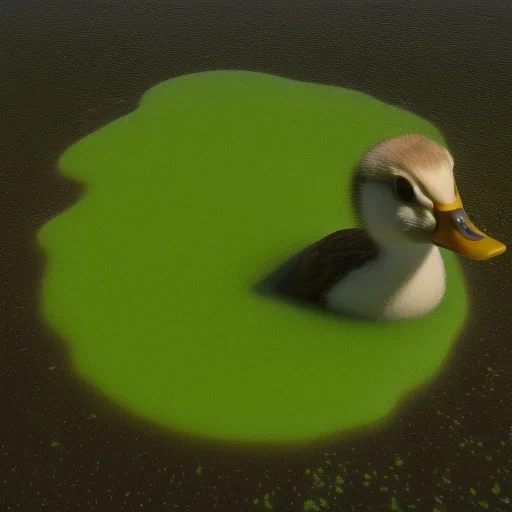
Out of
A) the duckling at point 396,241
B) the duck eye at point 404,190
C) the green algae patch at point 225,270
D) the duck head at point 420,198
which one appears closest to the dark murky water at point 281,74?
the green algae patch at point 225,270

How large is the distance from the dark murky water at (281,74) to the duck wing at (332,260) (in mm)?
356

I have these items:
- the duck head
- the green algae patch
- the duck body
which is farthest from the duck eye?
the green algae patch

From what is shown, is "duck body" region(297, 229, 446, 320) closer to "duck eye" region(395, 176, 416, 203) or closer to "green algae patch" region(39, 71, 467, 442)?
"green algae patch" region(39, 71, 467, 442)

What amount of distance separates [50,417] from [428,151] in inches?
44.3

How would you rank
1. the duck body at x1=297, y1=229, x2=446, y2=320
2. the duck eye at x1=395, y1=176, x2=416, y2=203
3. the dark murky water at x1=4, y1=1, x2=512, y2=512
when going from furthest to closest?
the duck body at x1=297, y1=229, x2=446, y2=320 < the duck eye at x1=395, y1=176, x2=416, y2=203 < the dark murky water at x1=4, y1=1, x2=512, y2=512

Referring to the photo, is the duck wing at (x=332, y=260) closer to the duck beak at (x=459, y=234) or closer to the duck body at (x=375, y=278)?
the duck body at (x=375, y=278)

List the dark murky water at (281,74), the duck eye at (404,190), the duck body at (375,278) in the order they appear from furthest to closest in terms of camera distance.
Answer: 1. the duck body at (375,278)
2. the duck eye at (404,190)
3. the dark murky water at (281,74)

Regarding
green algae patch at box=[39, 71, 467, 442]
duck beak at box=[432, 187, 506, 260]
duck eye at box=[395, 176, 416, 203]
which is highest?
duck eye at box=[395, 176, 416, 203]

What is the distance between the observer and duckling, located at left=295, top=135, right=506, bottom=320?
1.47 meters

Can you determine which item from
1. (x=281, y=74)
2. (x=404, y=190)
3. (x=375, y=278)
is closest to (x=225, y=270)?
(x=375, y=278)

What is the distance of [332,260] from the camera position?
1.73 m

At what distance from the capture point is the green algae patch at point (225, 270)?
A: 1574 mm

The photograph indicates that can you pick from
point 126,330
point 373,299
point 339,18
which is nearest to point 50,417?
point 126,330

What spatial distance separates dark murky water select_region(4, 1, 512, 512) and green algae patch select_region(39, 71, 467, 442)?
0.22ft
